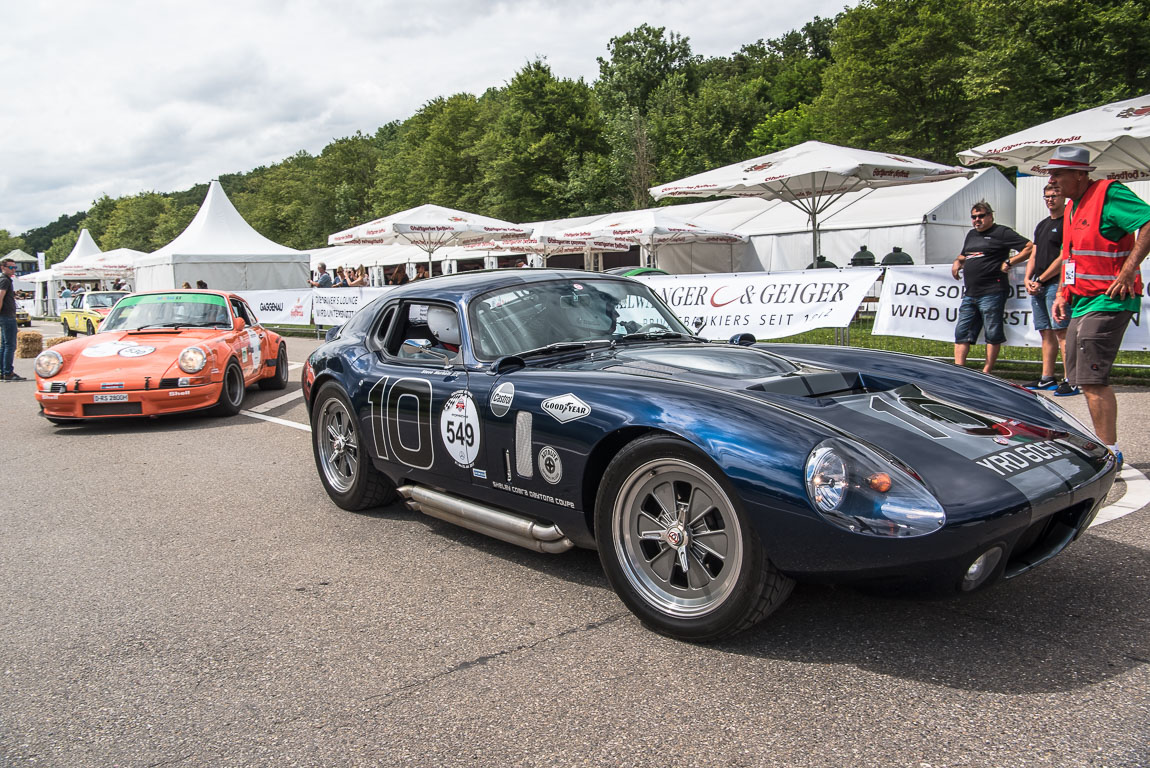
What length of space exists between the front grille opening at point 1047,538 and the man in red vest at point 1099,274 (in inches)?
78.9

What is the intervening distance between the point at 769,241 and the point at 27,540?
71.9 ft

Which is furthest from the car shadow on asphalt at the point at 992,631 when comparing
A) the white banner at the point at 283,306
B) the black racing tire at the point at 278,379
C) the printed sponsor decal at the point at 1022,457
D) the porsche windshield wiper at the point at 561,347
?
the white banner at the point at 283,306

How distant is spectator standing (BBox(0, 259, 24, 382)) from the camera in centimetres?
1266

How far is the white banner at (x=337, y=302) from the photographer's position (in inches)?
655

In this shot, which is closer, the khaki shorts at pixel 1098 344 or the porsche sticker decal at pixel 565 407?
the porsche sticker decal at pixel 565 407

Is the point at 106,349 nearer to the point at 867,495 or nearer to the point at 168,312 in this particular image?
the point at 168,312

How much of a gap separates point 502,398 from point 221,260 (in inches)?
1068

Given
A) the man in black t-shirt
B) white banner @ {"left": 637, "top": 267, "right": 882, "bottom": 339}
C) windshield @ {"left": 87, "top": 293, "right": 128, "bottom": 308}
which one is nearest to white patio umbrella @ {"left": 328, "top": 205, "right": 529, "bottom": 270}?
windshield @ {"left": 87, "top": 293, "right": 128, "bottom": 308}

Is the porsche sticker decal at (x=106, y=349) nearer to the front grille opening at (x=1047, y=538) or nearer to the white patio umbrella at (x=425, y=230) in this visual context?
the front grille opening at (x=1047, y=538)

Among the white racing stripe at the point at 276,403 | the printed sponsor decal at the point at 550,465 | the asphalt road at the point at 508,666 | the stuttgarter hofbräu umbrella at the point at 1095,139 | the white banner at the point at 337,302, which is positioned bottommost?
the asphalt road at the point at 508,666

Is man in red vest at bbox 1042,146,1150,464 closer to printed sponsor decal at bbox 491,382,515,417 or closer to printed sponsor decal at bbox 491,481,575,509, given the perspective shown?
printed sponsor decal at bbox 491,481,575,509

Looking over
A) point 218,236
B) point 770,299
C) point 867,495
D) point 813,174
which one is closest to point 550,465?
point 867,495

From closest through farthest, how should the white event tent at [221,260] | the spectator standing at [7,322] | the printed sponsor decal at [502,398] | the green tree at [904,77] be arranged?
the printed sponsor decal at [502,398]
the spectator standing at [7,322]
the white event tent at [221,260]
the green tree at [904,77]

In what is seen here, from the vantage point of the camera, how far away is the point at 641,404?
2.91 meters
